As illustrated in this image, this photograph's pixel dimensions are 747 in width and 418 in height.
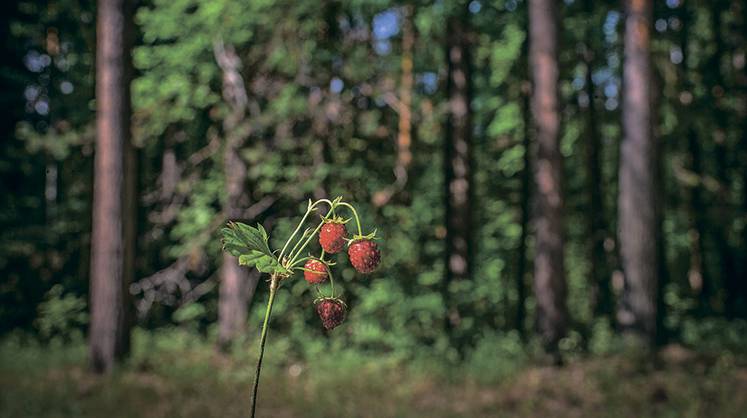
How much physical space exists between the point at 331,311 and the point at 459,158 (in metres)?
13.7

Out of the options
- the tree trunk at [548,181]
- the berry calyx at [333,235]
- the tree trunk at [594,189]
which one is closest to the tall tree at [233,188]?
the tree trunk at [548,181]

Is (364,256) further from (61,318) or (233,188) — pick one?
(61,318)

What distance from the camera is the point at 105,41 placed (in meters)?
10.6

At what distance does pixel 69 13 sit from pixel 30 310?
6.11 metres

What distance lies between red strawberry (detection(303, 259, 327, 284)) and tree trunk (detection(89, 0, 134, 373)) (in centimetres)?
975

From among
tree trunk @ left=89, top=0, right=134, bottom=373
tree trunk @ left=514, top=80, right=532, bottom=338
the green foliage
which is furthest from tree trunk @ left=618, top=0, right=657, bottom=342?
the green foliage

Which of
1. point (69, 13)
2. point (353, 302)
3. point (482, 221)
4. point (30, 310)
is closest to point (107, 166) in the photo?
point (353, 302)

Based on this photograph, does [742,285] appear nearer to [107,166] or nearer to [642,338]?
[642,338]

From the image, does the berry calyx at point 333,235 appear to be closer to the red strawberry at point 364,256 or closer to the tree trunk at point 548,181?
the red strawberry at point 364,256

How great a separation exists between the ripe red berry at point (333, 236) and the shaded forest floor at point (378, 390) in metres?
8.05

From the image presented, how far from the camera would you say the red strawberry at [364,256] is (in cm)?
147

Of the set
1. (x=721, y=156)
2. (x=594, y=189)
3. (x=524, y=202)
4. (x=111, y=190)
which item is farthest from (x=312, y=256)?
(x=721, y=156)

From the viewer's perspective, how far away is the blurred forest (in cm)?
1055

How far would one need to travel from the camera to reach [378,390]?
1072 cm
